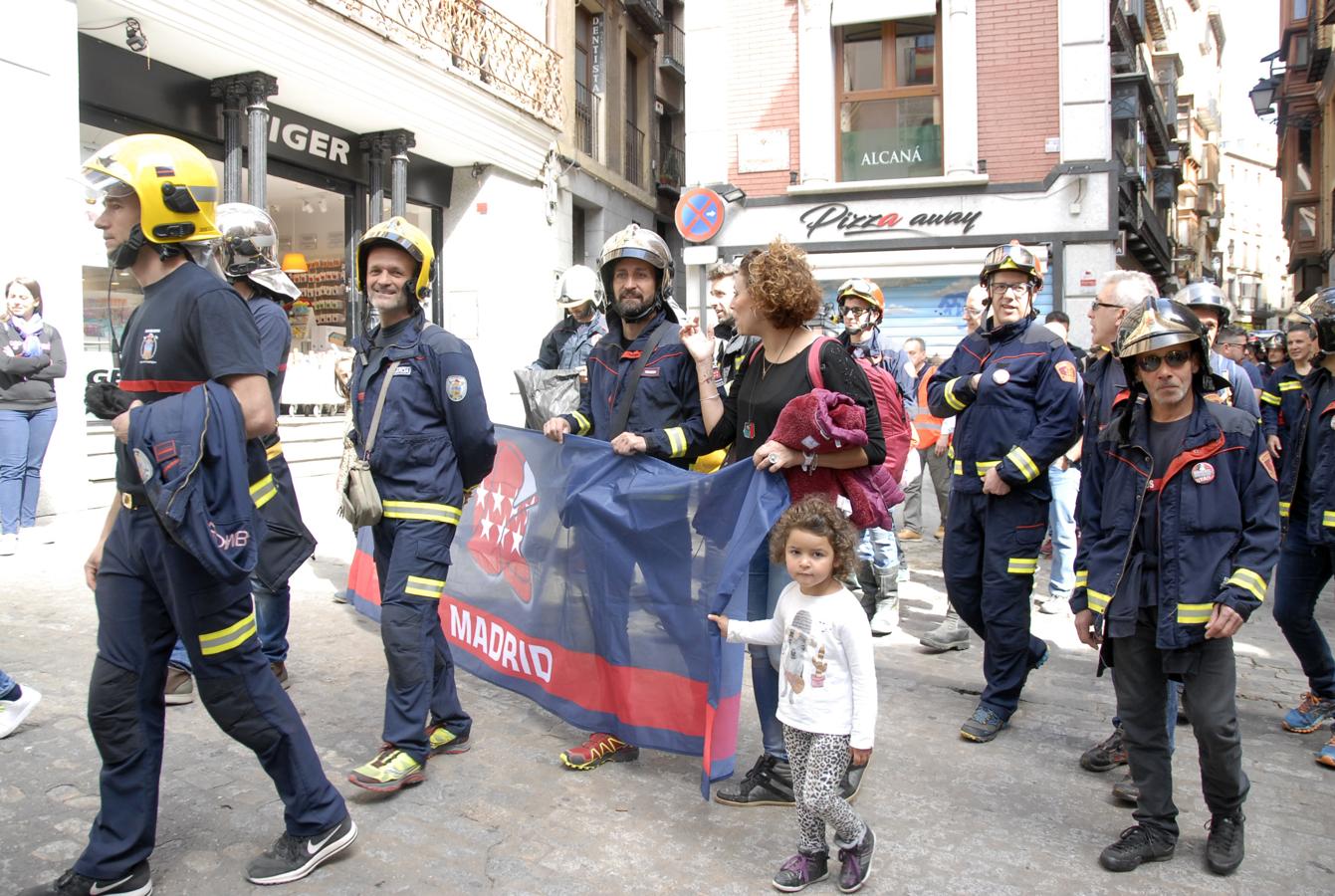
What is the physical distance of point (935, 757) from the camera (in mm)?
4242

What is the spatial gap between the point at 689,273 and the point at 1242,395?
12279 mm

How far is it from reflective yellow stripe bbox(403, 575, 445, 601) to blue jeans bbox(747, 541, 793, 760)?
118 cm

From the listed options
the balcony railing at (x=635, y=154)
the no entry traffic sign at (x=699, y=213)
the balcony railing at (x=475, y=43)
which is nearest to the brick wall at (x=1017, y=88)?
the no entry traffic sign at (x=699, y=213)

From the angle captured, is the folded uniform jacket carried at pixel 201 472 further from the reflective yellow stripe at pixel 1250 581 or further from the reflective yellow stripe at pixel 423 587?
the reflective yellow stripe at pixel 1250 581

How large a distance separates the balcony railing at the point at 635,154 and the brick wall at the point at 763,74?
6422 mm

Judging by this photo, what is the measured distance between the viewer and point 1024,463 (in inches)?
174

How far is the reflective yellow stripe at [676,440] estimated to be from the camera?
4172 mm

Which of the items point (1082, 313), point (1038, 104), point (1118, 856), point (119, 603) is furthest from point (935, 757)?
point (1038, 104)

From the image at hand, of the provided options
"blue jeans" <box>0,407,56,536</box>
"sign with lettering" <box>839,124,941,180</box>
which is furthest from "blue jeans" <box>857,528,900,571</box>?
"sign with lettering" <box>839,124,941,180</box>

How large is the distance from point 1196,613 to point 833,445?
1249 millimetres

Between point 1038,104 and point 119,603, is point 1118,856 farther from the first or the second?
point 1038,104

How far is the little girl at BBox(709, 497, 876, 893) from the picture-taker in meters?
3.07

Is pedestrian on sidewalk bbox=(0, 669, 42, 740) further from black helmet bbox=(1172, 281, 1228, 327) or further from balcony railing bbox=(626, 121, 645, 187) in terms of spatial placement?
balcony railing bbox=(626, 121, 645, 187)

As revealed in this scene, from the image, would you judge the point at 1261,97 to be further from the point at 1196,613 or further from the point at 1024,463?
the point at 1196,613
